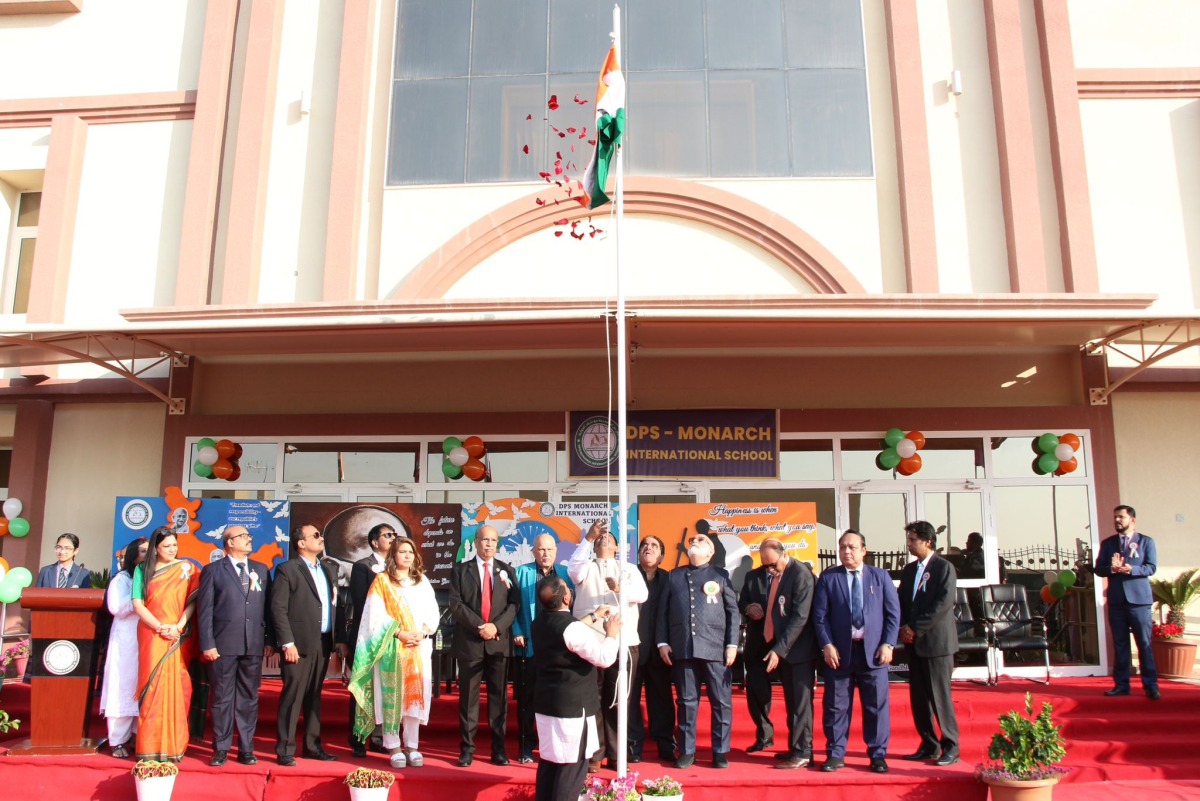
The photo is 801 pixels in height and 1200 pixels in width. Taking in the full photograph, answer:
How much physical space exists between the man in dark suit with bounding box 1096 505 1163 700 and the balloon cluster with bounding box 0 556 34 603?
31.8 ft

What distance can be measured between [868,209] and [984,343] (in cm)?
201

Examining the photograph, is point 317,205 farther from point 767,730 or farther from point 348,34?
point 767,730

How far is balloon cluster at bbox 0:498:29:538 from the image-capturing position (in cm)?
1061

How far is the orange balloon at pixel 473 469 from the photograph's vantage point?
33.8 ft

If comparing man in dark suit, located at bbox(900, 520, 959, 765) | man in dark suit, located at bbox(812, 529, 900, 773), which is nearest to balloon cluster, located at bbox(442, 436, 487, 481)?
man in dark suit, located at bbox(812, 529, 900, 773)

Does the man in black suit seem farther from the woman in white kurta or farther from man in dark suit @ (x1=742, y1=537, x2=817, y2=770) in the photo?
man in dark suit @ (x1=742, y1=537, x2=817, y2=770)

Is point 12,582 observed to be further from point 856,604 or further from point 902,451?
point 902,451

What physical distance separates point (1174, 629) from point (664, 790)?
6.02 metres

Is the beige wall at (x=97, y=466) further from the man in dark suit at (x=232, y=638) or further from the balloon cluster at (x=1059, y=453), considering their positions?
the balloon cluster at (x=1059, y=453)

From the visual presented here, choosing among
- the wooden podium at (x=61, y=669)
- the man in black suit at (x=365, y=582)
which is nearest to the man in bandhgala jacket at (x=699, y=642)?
the man in black suit at (x=365, y=582)

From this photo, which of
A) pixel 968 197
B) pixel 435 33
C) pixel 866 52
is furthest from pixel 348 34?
pixel 968 197

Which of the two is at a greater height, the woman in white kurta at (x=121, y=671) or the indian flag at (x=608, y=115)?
the indian flag at (x=608, y=115)

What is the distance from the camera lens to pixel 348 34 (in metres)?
11.6

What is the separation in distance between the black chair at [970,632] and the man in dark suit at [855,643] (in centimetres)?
224
